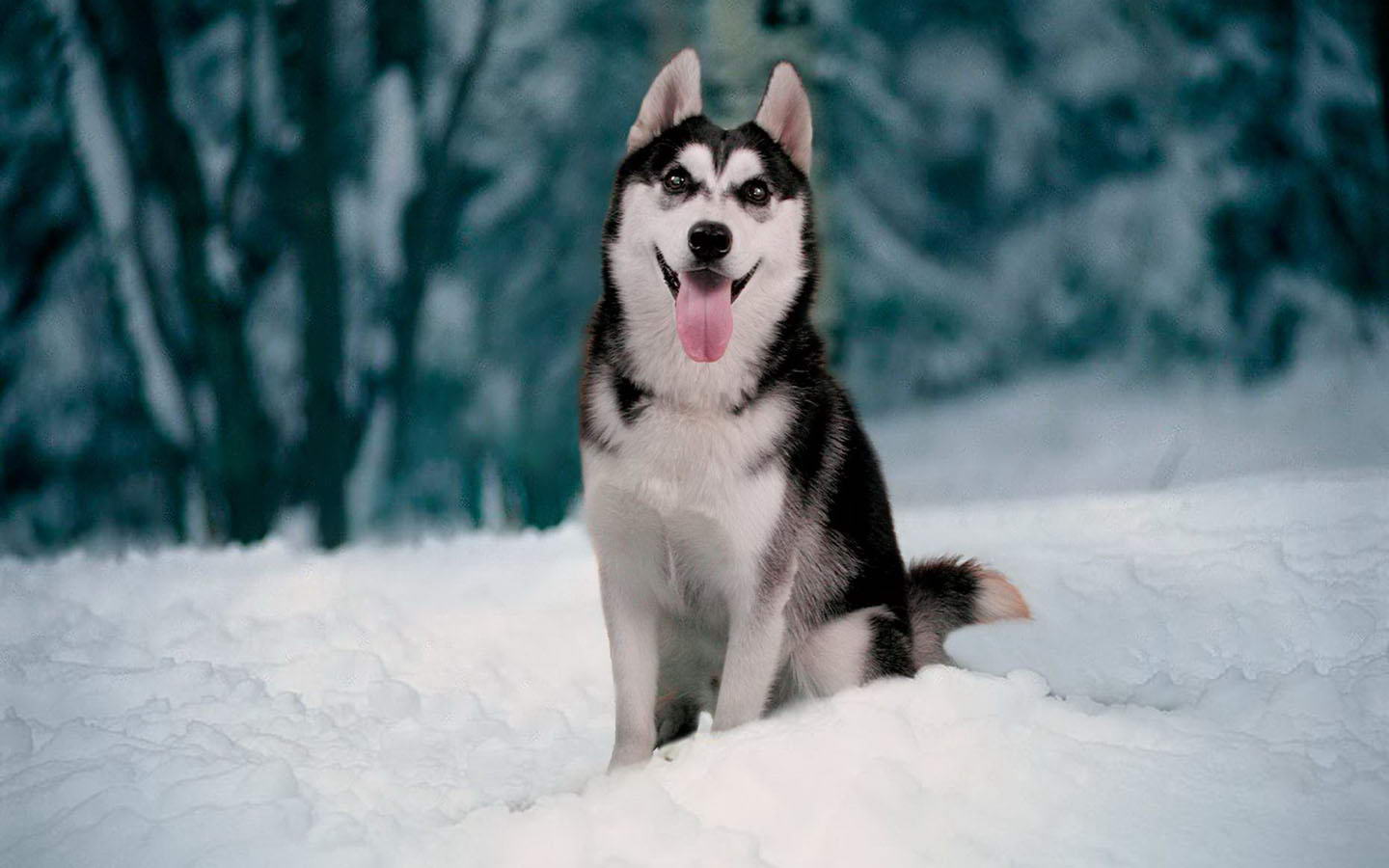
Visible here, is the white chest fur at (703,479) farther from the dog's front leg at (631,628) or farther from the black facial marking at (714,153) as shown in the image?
the black facial marking at (714,153)

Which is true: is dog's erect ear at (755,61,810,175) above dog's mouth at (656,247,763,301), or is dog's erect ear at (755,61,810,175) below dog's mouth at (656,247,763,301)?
above

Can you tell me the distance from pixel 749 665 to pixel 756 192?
98 cm

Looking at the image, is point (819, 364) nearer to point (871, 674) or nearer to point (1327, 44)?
point (871, 674)

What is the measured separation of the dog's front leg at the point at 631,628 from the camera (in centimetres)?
229

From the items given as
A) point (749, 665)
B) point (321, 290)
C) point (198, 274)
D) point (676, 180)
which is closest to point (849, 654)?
point (749, 665)

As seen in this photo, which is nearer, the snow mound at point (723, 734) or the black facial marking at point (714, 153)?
the snow mound at point (723, 734)

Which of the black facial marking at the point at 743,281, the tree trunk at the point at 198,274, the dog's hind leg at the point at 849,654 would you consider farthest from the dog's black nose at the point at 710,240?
the tree trunk at the point at 198,274

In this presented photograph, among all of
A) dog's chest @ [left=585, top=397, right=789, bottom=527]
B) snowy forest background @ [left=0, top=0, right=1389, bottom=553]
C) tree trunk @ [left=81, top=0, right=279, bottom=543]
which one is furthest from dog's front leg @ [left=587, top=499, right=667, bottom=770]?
tree trunk @ [left=81, top=0, right=279, bottom=543]

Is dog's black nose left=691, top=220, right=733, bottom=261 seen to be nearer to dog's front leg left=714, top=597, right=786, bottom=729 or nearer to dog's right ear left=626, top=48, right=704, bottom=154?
dog's right ear left=626, top=48, right=704, bottom=154

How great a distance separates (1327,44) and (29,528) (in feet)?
30.3

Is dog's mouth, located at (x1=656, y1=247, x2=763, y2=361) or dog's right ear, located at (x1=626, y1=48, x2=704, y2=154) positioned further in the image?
dog's right ear, located at (x1=626, y1=48, x2=704, y2=154)

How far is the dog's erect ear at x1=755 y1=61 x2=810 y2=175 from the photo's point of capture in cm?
235

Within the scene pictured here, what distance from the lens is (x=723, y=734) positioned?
84.0 inches

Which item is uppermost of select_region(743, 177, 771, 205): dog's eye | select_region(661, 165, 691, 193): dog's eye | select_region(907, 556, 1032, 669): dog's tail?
select_region(661, 165, 691, 193): dog's eye
